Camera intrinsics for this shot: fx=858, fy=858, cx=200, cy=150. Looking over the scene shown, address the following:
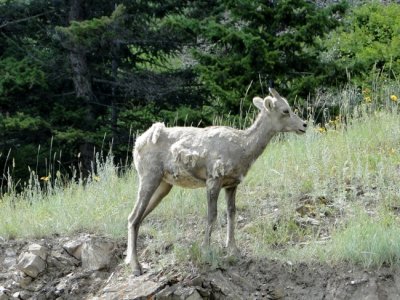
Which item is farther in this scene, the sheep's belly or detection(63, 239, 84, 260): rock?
detection(63, 239, 84, 260): rock

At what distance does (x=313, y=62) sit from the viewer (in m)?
14.3

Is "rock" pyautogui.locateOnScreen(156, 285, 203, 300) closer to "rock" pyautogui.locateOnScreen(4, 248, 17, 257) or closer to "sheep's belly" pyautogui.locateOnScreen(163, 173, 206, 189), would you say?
"sheep's belly" pyautogui.locateOnScreen(163, 173, 206, 189)


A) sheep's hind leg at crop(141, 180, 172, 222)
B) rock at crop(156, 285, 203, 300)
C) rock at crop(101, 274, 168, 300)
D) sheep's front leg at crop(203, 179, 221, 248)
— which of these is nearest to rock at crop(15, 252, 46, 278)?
rock at crop(101, 274, 168, 300)

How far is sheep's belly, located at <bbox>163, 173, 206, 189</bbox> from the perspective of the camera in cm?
764

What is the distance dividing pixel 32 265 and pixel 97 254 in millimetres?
668

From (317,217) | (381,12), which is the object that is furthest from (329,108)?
(381,12)

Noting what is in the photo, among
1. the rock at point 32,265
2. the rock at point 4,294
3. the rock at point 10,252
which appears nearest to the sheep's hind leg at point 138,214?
the rock at point 32,265

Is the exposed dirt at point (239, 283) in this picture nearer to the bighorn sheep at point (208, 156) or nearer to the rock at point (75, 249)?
the bighorn sheep at point (208, 156)

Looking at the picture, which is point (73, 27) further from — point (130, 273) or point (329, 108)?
point (130, 273)

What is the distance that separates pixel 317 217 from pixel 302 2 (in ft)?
19.6

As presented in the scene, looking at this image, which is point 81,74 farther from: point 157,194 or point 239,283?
point 239,283

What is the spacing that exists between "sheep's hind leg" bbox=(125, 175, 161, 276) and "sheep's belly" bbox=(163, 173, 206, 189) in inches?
3.9

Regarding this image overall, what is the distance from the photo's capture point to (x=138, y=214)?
782 centimetres

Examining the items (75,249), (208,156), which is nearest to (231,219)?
(208,156)
